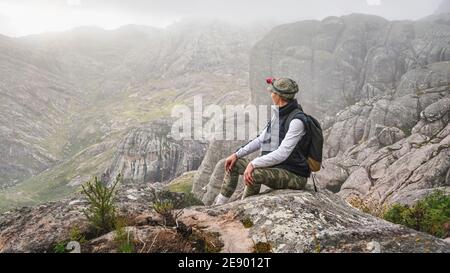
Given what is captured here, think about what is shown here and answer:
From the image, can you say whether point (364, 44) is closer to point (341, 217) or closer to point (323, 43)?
point (323, 43)

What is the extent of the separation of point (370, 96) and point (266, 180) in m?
94.6

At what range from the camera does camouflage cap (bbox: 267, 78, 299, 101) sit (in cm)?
944

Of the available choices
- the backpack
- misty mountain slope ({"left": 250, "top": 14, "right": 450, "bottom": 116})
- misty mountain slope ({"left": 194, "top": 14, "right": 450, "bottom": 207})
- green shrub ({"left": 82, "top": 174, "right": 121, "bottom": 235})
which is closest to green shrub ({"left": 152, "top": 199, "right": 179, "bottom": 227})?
green shrub ({"left": 82, "top": 174, "right": 121, "bottom": 235})

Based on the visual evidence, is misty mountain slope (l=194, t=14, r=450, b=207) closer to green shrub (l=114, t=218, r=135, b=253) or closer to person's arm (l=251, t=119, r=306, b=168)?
person's arm (l=251, t=119, r=306, b=168)

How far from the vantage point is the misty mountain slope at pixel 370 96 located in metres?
43.4

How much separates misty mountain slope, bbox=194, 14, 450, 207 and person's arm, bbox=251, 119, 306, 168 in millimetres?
17316

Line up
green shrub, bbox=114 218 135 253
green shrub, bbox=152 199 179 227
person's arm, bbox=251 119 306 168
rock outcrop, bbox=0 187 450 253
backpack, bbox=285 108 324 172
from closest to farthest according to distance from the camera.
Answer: green shrub, bbox=114 218 135 253, rock outcrop, bbox=0 187 450 253, green shrub, bbox=152 199 179 227, person's arm, bbox=251 119 306 168, backpack, bbox=285 108 324 172

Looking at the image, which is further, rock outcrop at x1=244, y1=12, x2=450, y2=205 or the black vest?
rock outcrop at x1=244, y1=12, x2=450, y2=205

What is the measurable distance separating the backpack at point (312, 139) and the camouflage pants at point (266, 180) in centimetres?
50

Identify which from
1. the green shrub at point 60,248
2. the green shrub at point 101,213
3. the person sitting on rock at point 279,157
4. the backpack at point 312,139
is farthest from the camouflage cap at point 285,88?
the green shrub at point 60,248

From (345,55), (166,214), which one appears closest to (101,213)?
(166,214)

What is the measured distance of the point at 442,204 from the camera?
42.4 feet
